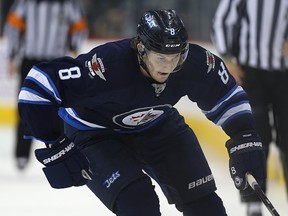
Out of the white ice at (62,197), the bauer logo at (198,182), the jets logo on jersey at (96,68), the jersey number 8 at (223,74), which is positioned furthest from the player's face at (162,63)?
the white ice at (62,197)

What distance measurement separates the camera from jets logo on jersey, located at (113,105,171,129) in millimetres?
2985

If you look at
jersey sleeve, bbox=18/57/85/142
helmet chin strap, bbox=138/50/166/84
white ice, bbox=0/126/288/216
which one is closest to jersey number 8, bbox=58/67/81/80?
jersey sleeve, bbox=18/57/85/142

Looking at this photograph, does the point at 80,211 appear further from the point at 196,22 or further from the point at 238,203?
the point at 196,22

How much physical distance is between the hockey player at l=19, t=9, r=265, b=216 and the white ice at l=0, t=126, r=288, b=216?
1365mm

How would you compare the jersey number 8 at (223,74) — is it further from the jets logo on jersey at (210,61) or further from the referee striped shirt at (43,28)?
the referee striped shirt at (43,28)

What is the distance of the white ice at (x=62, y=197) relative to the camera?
4602mm

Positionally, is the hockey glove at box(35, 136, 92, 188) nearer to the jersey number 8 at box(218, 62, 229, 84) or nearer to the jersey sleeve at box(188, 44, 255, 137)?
the jersey sleeve at box(188, 44, 255, 137)

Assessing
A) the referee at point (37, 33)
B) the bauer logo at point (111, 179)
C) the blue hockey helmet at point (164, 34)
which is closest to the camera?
the blue hockey helmet at point (164, 34)

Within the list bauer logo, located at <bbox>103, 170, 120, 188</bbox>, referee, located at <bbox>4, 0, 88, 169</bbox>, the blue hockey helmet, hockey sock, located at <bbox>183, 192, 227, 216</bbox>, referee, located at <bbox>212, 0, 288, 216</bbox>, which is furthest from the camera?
referee, located at <bbox>4, 0, 88, 169</bbox>

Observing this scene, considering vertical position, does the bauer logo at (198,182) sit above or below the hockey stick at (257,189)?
above

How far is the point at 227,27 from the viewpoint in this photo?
4.34 meters

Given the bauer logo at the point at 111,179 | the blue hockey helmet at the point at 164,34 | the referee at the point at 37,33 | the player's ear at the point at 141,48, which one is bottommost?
the referee at the point at 37,33

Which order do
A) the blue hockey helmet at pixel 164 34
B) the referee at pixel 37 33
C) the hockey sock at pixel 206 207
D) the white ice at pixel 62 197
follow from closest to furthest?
1. the blue hockey helmet at pixel 164 34
2. the hockey sock at pixel 206 207
3. the white ice at pixel 62 197
4. the referee at pixel 37 33

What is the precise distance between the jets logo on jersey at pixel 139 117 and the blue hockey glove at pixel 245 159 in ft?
0.92
